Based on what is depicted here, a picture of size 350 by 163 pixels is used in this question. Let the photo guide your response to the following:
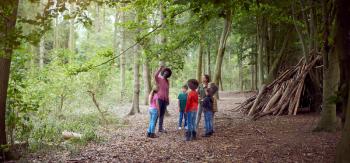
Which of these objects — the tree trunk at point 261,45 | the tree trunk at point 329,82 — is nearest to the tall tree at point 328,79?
the tree trunk at point 329,82

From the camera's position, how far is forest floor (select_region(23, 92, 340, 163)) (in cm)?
588

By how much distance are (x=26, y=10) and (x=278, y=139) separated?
14045 mm

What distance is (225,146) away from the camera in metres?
6.84

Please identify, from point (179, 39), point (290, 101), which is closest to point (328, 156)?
point (290, 101)

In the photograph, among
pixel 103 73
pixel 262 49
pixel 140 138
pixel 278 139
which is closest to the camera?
pixel 278 139

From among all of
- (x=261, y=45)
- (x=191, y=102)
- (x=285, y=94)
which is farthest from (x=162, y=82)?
(x=261, y=45)

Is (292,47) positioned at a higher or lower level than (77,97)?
higher

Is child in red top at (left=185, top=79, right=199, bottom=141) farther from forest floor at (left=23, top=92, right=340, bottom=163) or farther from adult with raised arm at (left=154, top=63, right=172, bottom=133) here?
adult with raised arm at (left=154, top=63, right=172, bottom=133)

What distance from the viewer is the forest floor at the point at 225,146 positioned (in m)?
5.88

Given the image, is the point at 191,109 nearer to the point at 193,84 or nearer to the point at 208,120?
the point at 193,84

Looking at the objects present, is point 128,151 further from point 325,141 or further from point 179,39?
point 179,39

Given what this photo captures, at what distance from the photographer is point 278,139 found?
721cm

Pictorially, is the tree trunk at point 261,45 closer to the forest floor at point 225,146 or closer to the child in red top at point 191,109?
the forest floor at point 225,146

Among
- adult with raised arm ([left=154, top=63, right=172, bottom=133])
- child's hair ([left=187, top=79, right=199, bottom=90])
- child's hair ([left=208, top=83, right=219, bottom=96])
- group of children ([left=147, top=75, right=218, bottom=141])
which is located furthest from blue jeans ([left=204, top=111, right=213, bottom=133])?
adult with raised arm ([left=154, top=63, right=172, bottom=133])
